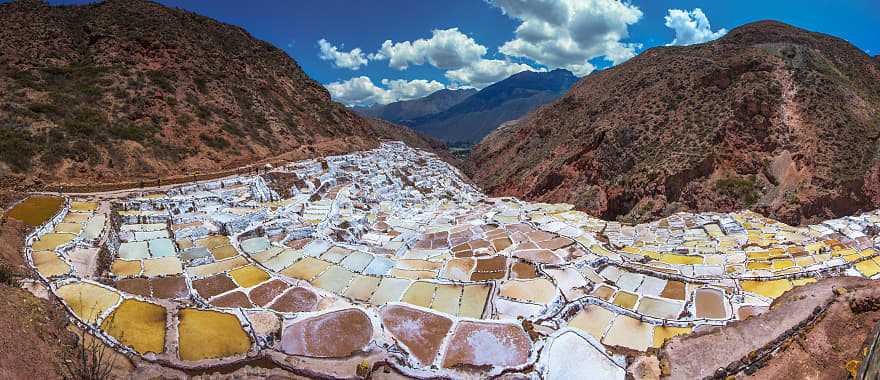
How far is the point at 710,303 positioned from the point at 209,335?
814 inches

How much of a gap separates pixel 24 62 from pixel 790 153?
72175mm

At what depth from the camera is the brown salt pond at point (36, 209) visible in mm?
20747

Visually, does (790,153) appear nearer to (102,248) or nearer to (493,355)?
(493,355)

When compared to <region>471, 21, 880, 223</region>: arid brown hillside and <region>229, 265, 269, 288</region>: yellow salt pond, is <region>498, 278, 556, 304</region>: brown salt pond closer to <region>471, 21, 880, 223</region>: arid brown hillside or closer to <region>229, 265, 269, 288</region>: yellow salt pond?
<region>229, 265, 269, 288</region>: yellow salt pond

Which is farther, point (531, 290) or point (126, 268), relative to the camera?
point (531, 290)

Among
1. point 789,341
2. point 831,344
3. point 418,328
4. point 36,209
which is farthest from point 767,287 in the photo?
point 36,209

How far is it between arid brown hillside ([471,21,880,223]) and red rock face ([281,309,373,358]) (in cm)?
3251

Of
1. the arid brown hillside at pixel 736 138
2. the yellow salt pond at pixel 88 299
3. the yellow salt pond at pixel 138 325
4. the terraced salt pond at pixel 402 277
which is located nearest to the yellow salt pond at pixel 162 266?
the terraced salt pond at pixel 402 277

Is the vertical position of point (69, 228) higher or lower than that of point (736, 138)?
lower

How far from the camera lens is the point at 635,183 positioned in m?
43.4

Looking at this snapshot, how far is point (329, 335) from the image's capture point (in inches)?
603

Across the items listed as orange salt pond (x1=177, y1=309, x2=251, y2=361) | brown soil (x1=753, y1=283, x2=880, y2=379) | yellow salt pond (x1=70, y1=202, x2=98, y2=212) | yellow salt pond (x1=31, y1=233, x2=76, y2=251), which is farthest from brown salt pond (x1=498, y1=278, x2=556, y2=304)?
yellow salt pond (x1=70, y1=202, x2=98, y2=212)

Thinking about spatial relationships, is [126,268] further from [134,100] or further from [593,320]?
[134,100]

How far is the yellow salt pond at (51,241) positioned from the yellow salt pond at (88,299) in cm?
453
